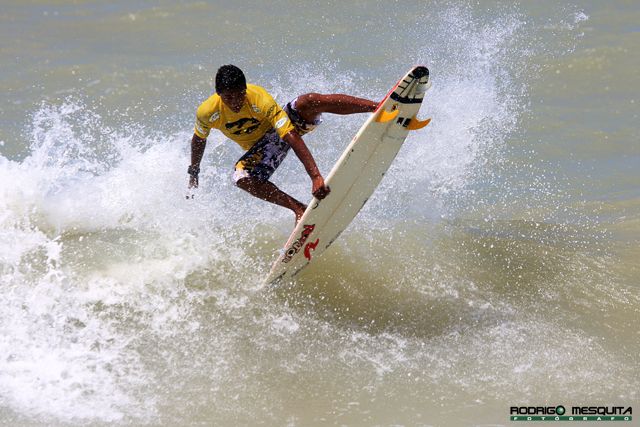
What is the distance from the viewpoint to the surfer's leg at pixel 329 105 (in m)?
6.11

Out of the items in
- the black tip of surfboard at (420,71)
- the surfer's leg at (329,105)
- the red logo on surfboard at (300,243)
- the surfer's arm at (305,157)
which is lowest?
the red logo on surfboard at (300,243)

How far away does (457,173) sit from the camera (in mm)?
8898

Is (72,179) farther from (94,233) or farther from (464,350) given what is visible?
(464,350)

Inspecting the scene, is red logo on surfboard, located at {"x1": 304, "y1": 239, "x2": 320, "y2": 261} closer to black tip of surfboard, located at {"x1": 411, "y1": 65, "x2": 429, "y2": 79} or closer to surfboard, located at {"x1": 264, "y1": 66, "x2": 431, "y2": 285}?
surfboard, located at {"x1": 264, "y1": 66, "x2": 431, "y2": 285}

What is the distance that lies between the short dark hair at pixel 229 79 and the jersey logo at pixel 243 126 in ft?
1.60

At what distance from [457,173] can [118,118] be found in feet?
17.3

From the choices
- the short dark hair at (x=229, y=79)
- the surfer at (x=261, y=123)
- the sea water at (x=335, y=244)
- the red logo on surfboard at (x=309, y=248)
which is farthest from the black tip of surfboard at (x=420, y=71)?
the sea water at (x=335, y=244)

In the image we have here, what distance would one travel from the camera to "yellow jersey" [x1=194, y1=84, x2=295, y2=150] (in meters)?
5.95

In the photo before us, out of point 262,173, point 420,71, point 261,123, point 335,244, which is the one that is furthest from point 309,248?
point 420,71

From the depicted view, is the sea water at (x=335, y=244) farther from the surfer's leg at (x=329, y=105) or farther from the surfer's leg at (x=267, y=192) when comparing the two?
the surfer's leg at (x=329, y=105)

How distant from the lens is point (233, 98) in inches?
229

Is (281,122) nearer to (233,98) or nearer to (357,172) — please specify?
(233,98)

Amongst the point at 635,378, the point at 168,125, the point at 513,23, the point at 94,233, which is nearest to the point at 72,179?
the point at 94,233

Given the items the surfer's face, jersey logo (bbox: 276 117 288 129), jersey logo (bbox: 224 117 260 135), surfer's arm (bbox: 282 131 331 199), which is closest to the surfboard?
surfer's arm (bbox: 282 131 331 199)
